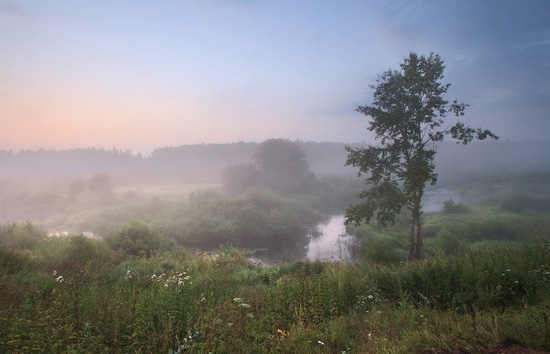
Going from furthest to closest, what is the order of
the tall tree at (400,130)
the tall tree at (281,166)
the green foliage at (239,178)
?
the tall tree at (281,166)
the green foliage at (239,178)
the tall tree at (400,130)

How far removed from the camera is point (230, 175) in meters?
75.8

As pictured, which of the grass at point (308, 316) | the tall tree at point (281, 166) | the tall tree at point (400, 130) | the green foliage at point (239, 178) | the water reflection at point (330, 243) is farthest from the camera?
the tall tree at point (281, 166)

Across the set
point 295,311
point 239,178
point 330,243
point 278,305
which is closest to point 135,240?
point 278,305

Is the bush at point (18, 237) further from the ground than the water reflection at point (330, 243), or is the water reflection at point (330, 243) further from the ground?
the bush at point (18, 237)

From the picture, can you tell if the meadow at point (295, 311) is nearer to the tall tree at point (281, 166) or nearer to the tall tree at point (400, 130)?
the tall tree at point (400, 130)

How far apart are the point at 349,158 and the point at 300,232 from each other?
27376 millimetres

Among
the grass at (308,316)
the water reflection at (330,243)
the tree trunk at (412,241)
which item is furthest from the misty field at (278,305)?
the water reflection at (330,243)

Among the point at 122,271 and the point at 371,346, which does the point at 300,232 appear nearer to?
the point at 122,271

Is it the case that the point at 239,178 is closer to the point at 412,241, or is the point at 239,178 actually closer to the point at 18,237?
the point at 18,237

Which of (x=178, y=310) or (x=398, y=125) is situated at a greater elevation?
(x=398, y=125)

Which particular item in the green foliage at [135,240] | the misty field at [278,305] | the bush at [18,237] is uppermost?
the misty field at [278,305]

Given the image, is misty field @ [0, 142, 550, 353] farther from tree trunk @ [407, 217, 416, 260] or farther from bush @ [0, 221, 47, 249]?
tree trunk @ [407, 217, 416, 260]

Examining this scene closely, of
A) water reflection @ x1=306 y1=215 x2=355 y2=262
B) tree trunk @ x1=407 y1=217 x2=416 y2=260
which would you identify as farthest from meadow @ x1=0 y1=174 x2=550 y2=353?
water reflection @ x1=306 y1=215 x2=355 y2=262

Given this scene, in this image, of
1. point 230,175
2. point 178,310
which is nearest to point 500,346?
point 178,310
